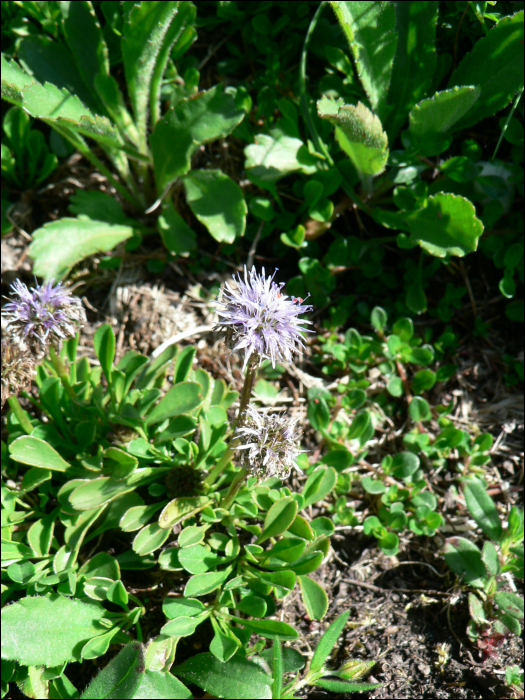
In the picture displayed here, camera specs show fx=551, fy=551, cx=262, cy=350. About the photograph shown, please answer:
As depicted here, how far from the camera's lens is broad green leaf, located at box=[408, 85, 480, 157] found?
8.02ft

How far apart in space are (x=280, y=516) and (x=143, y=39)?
2.34 m

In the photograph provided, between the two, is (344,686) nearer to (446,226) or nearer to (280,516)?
(280,516)

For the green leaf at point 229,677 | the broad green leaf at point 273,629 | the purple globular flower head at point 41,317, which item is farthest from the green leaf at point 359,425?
the purple globular flower head at point 41,317

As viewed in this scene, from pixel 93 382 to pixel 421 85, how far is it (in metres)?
2.20

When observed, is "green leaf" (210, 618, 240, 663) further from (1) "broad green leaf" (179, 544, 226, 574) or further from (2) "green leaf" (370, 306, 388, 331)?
(2) "green leaf" (370, 306, 388, 331)

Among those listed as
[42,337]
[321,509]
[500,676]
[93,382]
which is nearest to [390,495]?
[321,509]

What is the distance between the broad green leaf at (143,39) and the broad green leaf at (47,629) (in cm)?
243

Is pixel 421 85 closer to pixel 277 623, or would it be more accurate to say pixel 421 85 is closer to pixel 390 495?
pixel 390 495

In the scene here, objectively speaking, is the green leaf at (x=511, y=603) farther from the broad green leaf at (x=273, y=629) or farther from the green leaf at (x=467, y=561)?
the broad green leaf at (x=273, y=629)

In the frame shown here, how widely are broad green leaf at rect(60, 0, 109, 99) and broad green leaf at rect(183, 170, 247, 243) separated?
2.44 ft

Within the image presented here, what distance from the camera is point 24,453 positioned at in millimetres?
2135

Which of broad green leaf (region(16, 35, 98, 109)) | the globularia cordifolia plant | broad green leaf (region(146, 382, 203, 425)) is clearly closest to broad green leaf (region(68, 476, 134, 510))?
the globularia cordifolia plant

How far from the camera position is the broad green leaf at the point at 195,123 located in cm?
268

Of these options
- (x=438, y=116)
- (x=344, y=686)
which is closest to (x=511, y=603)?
(x=344, y=686)
